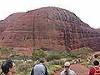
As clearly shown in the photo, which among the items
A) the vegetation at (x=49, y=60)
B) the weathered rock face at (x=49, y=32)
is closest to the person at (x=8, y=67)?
the vegetation at (x=49, y=60)

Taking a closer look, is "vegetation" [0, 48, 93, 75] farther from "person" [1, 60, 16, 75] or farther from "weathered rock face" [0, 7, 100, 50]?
"weathered rock face" [0, 7, 100, 50]

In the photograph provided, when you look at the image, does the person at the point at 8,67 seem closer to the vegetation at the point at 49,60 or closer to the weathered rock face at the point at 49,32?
the vegetation at the point at 49,60

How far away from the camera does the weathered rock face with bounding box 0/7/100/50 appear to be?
100 m

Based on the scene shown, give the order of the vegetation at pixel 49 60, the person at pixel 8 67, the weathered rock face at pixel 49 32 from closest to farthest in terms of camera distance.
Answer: the person at pixel 8 67
the vegetation at pixel 49 60
the weathered rock face at pixel 49 32

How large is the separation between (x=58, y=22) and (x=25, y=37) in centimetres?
1125

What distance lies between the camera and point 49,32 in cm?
10344

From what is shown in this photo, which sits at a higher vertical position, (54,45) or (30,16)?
(30,16)

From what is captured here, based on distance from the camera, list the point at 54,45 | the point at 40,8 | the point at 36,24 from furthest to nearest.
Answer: the point at 40,8, the point at 36,24, the point at 54,45

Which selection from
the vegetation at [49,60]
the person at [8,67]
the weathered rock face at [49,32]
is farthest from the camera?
the weathered rock face at [49,32]

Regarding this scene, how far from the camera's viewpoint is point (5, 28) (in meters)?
116

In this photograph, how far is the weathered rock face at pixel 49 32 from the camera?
100438 mm

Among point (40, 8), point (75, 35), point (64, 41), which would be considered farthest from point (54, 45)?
point (40, 8)

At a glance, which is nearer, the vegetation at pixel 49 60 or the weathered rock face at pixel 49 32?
the vegetation at pixel 49 60

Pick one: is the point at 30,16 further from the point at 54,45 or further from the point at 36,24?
the point at 54,45
